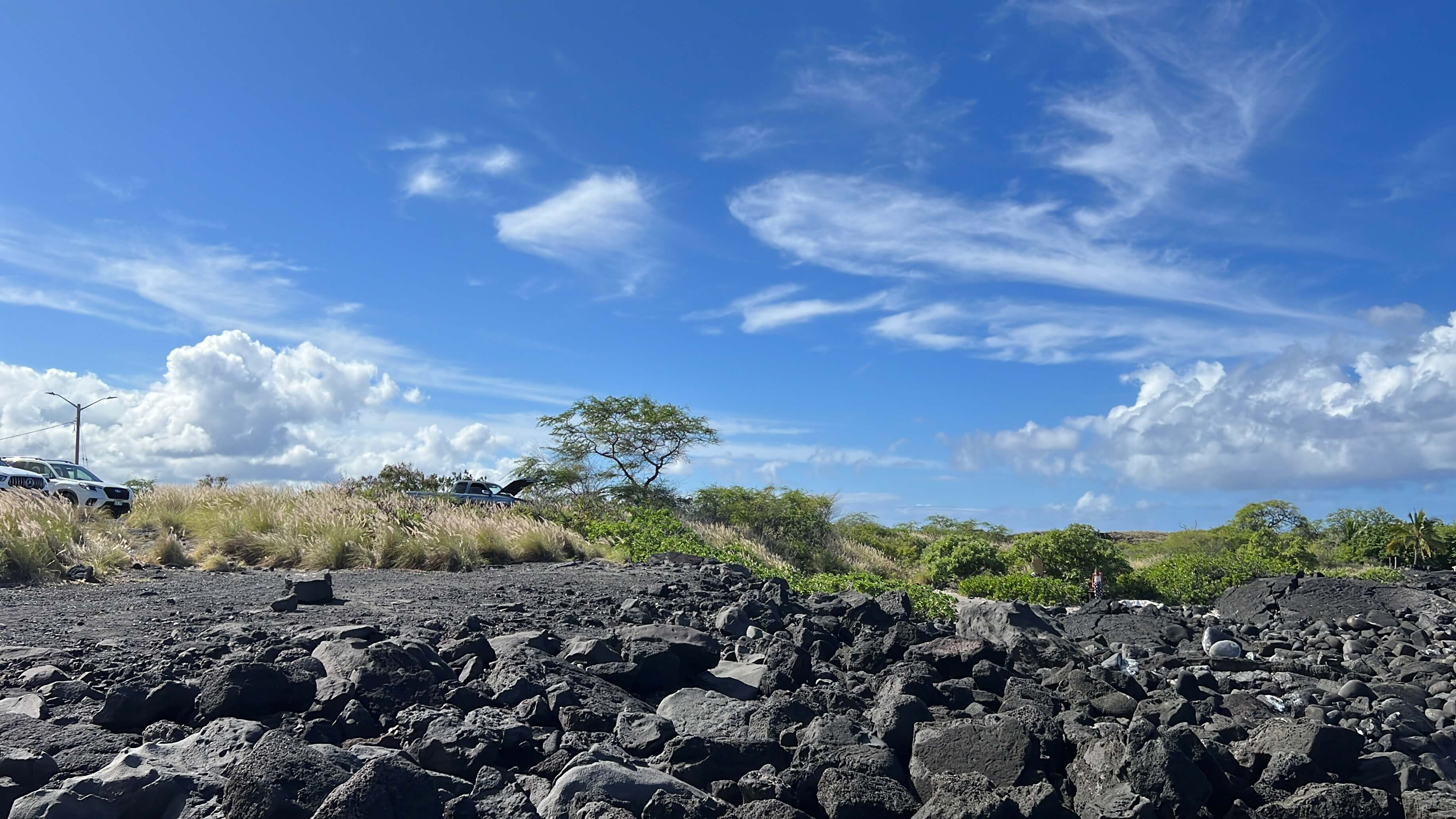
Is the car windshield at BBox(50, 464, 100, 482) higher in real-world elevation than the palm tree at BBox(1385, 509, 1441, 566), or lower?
higher

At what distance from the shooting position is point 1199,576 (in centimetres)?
2077

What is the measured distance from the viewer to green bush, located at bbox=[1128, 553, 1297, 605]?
1944 centimetres

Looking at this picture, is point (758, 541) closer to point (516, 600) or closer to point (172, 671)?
point (516, 600)

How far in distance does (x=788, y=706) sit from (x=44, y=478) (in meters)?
26.2

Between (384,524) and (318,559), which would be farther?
(384,524)

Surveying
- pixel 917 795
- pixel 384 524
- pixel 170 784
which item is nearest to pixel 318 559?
pixel 384 524

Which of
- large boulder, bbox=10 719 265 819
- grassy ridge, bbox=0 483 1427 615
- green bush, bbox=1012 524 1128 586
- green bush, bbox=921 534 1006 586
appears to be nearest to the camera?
large boulder, bbox=10 719 265 819

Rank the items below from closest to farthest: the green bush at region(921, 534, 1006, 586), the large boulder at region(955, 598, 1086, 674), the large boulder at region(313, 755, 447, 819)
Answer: the large boulder at region(313, 755, 447, 819) → the large boulder at region(955, 598, 1086, 674) → the green bush at region(921, 534, 1006, 586)

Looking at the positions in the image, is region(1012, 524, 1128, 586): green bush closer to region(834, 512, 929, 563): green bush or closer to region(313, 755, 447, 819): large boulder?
region(834, 512, 929, 563): green bush

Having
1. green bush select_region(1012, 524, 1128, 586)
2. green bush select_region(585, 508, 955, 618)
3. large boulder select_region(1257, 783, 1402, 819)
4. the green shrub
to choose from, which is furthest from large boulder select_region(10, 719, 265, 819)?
the green shrub

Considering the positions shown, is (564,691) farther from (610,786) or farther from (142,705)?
(142,705)

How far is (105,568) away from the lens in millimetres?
12406

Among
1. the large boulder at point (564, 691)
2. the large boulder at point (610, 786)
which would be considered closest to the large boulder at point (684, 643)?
the large boulder at point (564, 691)

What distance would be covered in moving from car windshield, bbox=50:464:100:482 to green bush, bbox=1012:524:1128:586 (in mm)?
24995
